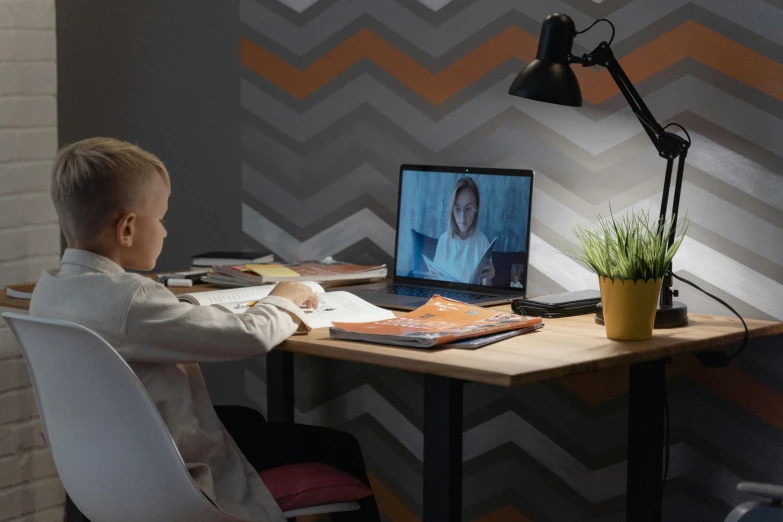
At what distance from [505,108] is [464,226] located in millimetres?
272

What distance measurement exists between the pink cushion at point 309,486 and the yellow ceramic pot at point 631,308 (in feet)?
1.52

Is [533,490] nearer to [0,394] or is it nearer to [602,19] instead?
[602,19]

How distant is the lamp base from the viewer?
1.70m

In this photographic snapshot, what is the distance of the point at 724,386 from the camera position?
193 centimetres

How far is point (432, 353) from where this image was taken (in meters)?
1.48

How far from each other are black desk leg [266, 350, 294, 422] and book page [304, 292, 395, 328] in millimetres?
630

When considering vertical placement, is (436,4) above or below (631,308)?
above

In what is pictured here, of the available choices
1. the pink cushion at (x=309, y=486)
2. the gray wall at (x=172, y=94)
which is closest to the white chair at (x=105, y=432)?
the pink cushion at (x=309, y=486)

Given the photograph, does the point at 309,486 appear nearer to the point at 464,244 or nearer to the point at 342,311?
the point at 342,311

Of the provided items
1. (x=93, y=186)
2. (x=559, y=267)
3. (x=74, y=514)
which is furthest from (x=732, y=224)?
(x=74, y=514)

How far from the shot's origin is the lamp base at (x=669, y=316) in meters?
1.70

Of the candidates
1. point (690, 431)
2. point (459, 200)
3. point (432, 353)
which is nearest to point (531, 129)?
point (459, 200)

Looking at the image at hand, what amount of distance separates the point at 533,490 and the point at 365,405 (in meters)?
0.48

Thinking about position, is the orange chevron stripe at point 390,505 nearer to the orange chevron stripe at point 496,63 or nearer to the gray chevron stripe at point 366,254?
the gray chevron stripe at point 366,254
